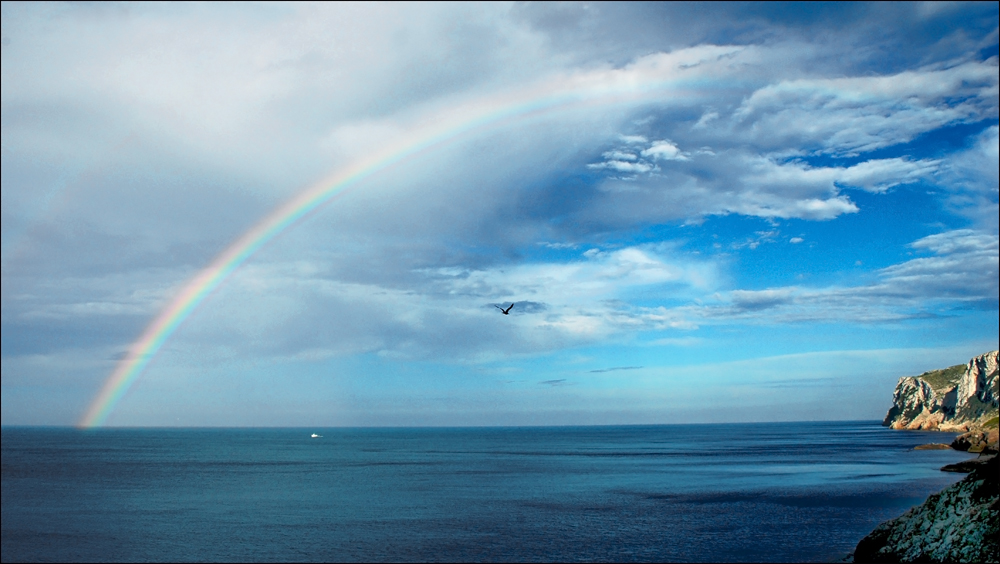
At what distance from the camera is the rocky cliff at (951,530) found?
3033cm

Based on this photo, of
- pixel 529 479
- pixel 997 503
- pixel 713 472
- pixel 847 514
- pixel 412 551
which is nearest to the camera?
pixel 997 503

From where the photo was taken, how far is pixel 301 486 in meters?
85.5

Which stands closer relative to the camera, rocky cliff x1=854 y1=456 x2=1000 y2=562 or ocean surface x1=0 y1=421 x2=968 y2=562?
rocky cliff x1=854 y1=456 x2=1000 y2=562

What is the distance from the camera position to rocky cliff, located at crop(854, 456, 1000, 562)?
3033 cm

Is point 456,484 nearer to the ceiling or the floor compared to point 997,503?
nearer to the floor

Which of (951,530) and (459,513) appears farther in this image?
(459,513)

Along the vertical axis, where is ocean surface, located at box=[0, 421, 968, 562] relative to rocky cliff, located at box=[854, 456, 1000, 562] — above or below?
below

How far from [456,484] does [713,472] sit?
138ft

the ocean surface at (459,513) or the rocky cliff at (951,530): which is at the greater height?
the rocky cliff at (951,530)

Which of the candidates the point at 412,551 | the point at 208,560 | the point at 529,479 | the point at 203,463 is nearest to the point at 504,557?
the point at 412,551

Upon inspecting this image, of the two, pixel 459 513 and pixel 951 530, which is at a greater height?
pixel 951 530

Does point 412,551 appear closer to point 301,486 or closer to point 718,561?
point 718,561

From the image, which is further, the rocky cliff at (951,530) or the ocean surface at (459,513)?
the ocean surface at (459,513)

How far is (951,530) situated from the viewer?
32.2 m
